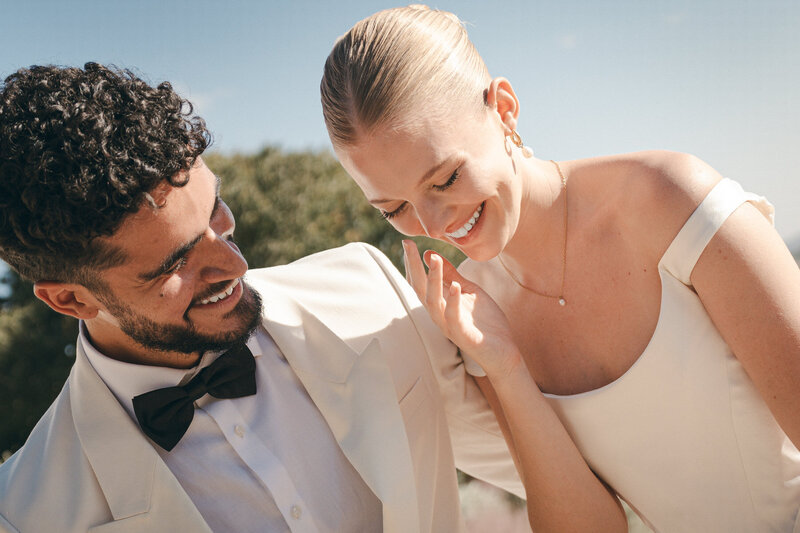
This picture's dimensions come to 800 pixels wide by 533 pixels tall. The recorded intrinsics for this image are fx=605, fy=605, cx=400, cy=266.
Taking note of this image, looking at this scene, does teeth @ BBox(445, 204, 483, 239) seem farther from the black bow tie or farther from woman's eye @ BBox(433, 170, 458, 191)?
the black bow tie

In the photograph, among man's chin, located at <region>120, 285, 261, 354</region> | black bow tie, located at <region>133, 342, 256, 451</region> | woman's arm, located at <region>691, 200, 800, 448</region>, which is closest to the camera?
woman's arm, located at <region>691, 200, 800, 448</region>

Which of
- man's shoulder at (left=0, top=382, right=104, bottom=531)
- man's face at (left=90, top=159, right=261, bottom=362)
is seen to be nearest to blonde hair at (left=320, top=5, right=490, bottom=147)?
man's face at (left=90, top=159, right=261, bottom=362)

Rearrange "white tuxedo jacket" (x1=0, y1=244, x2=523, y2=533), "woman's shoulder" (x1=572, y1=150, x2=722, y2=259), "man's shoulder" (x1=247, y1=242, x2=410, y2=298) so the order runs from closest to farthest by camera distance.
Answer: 1. "woman's shoulder" (x1=572, y1=150, x2=722, y2=259)
2. "white tuxedo jacket" (x1=0, y1=244, x2=523, y2=533)
3. "man's shoulder" (x1=247, y1=242, x2=410, y2=298)

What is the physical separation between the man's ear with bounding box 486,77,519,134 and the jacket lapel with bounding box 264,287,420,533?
99 centimetres

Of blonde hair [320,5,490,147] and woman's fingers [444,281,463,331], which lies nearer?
blonde hair [320,5,490,147]

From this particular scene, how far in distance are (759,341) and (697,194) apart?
503 mm

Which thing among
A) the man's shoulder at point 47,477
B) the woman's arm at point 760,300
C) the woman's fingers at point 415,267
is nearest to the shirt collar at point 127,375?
the man's shoulder at point 47,477

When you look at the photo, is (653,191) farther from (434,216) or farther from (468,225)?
(434,216)

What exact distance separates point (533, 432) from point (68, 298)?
5.97ft

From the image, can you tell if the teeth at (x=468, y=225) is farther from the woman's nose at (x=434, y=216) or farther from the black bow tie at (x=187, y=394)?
the black bow tie at (x=187, y=394)

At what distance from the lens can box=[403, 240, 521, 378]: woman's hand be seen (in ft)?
7.30

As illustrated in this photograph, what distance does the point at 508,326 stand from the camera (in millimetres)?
2461

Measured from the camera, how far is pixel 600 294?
7.57 feet

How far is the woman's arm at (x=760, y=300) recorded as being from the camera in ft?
6.09
